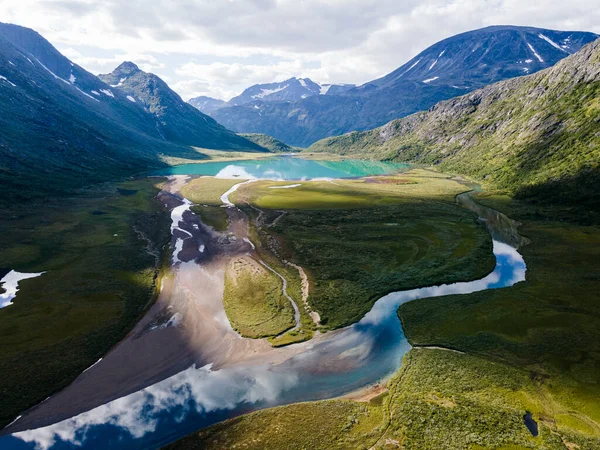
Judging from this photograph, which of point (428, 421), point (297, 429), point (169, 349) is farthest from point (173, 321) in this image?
point (428, 421)

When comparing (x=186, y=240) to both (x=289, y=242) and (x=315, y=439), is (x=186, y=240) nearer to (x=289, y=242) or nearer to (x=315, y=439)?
(x=289, y=242)

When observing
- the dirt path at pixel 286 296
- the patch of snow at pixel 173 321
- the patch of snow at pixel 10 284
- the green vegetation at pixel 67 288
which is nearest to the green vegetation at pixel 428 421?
the dirt path at pixel 286 296

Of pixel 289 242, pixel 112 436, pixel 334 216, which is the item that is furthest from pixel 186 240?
pixel 112 436

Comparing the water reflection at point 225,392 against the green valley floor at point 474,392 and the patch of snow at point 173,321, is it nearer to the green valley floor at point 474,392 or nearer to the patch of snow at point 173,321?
the green valley floor at point 474,392

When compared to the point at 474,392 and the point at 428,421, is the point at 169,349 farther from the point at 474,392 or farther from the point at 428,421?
the point at 474,392

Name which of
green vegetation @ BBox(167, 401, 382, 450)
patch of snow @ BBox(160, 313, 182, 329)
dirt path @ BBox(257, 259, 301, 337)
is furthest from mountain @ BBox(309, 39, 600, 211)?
patch of snow @ BBox(160, 313, 182, 329)

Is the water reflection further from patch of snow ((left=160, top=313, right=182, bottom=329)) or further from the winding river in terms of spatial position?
patch of snow ((left=160, top=313, right=182, bottom=329))
